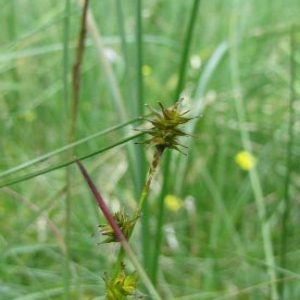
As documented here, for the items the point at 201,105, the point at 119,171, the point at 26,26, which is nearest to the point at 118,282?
the point at 119,171

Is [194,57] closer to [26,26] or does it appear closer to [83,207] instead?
[26,26]

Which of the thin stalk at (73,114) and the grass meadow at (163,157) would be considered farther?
the grass meadow at (163,157)

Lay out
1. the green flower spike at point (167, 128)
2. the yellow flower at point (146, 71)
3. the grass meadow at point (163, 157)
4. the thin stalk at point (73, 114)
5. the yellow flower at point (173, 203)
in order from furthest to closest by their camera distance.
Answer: the yellow flower at point (146, 71), the yellow flower at point (173, 203), the grass meadow at point (163, 157), the thin stalk at point (73, 114), the green flower spike at point (167, 128)

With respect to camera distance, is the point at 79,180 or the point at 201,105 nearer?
the point at 79,180

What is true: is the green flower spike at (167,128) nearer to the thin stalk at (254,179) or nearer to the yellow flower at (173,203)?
the thin stalk at (254,179)

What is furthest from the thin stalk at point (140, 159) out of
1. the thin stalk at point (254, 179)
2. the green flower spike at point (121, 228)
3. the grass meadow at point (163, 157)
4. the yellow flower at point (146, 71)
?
the yellow flower at point (146, 71)

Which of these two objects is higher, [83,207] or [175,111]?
[83,207]

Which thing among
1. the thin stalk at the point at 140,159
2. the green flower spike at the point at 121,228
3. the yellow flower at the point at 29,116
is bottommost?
the green flower spike at the point at 121,228

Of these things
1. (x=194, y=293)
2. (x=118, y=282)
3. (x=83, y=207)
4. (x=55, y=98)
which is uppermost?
(x=55, y=98)
